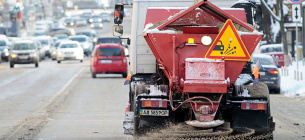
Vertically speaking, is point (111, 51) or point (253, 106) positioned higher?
point (111, 51)

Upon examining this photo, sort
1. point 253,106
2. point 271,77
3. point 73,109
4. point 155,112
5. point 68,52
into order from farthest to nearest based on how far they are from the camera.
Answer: point 68,52, point 271,77, point 73,109, point 155,112, point 253,106

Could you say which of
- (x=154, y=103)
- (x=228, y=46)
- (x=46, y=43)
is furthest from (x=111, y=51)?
(x=46, y=43)

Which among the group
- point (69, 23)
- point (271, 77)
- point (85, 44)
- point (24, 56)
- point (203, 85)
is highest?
point (69, 23)

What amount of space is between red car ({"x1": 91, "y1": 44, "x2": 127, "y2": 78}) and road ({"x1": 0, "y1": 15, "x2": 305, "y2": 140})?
0.53 meters

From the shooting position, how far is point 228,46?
11531mm

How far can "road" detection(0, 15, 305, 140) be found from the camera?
15.0 meters

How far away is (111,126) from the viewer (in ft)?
53.4

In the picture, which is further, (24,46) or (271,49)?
(24,46)

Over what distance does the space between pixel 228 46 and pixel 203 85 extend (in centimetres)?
67

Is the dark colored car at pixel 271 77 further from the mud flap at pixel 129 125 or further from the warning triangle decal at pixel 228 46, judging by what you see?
the warning triangle decal at pixel 228 46

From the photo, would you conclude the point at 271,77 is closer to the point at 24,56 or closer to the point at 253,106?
the point at 253,106

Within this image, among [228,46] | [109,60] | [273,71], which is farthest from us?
[109,60]

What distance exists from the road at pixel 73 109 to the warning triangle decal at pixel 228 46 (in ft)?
9.46

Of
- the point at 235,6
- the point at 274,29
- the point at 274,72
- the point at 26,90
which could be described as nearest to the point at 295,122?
the point at 235,6
